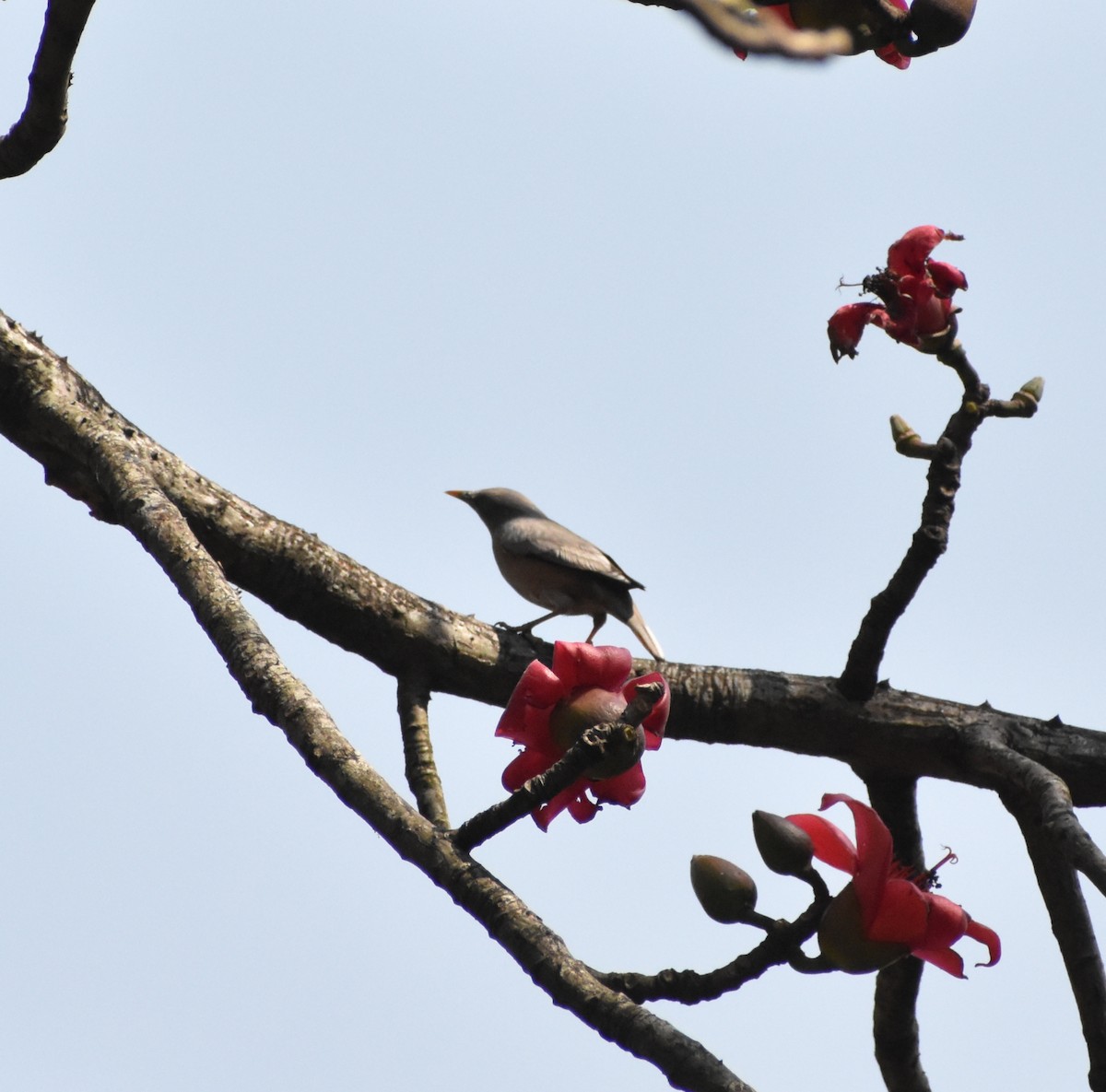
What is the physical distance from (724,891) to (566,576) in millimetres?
4516

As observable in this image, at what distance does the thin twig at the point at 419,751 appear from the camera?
8.91ft

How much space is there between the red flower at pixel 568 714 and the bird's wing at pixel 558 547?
4.20m

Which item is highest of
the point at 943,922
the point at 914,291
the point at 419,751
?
the point at 914,291

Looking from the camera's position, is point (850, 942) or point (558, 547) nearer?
point (850, 942)

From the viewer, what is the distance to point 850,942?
2262 mm

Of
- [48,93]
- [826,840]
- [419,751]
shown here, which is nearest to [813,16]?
[826,840]

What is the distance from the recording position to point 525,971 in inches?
74.3

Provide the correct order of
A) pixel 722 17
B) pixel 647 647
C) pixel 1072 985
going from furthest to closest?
pixel 647 647
pixel 1072 985
pixel 722 17

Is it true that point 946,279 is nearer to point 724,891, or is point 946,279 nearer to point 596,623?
point 724,891

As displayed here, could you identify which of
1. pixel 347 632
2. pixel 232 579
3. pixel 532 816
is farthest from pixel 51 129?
pixel 532 816

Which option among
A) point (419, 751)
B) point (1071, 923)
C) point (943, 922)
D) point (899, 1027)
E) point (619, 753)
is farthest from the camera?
point (899, 1027)

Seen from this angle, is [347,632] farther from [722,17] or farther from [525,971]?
[722,17]

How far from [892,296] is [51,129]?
196 centimetres

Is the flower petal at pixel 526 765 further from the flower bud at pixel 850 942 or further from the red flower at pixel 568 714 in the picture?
the flower bud at pixel 850 942
